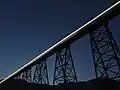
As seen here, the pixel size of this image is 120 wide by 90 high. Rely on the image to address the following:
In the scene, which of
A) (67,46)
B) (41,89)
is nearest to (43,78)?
(41,89)

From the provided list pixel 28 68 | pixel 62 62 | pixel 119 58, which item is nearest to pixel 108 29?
pixel 119 58

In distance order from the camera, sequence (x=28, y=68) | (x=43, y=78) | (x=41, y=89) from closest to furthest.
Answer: (x=41, y=89)
(x=43, y=78)
(x=28, y=68)

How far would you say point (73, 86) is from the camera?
12.3 meters

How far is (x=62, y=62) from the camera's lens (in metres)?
14.4

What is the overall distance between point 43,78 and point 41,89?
155 centimetres

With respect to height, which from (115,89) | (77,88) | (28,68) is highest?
(28,68)

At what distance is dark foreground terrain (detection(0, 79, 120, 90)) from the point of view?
9819mm

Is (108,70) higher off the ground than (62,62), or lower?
lower

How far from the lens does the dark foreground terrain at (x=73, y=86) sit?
982 cm

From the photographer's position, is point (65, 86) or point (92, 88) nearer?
point (92, 88)

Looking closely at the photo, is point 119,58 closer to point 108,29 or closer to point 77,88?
point 108,29

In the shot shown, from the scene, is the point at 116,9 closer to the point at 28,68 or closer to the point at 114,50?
the point at 114,50

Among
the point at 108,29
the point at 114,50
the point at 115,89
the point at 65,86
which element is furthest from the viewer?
the point at 65,86

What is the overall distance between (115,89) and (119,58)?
5.90 ft
